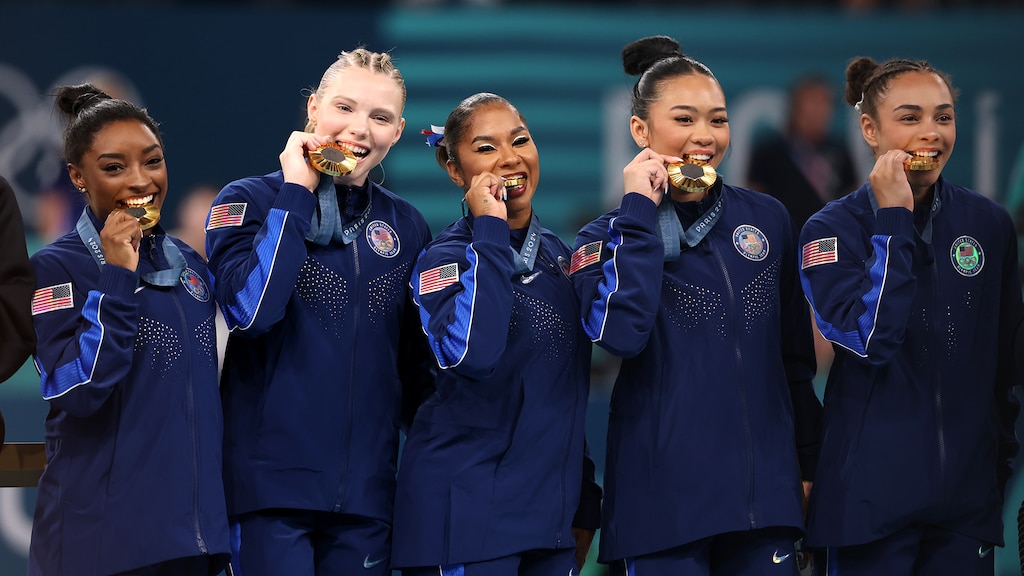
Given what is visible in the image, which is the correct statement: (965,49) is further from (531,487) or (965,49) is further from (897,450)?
(531,487)

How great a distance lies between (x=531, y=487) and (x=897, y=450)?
3.32 feet

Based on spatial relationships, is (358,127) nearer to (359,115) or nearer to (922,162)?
(359,115)

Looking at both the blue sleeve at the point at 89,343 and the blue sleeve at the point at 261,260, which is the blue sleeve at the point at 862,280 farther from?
the blue sleeve at the point at 89,343

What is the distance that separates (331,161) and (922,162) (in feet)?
5.42

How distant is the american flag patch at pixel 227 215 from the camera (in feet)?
11.7

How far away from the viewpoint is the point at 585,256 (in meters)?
3.64

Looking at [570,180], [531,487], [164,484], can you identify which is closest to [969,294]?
[531,487]

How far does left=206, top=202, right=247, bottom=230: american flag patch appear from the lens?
3.56 m

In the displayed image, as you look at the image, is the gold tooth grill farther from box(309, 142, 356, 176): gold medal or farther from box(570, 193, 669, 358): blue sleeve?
box(309, 142, 356, 176): gold medal

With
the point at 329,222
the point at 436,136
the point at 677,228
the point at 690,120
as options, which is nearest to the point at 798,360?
the point at 677,228

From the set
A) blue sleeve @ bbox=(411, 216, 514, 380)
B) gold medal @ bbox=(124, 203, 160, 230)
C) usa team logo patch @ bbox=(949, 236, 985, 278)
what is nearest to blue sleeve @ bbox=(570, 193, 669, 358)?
blue sleeve @ bbox=(411, 216, 514, 380)

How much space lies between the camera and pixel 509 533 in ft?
11.0

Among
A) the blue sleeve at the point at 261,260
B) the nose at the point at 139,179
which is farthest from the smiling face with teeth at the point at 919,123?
the nose at the point at 139,179

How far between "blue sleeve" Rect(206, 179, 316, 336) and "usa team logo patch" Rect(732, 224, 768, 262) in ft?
3.88
